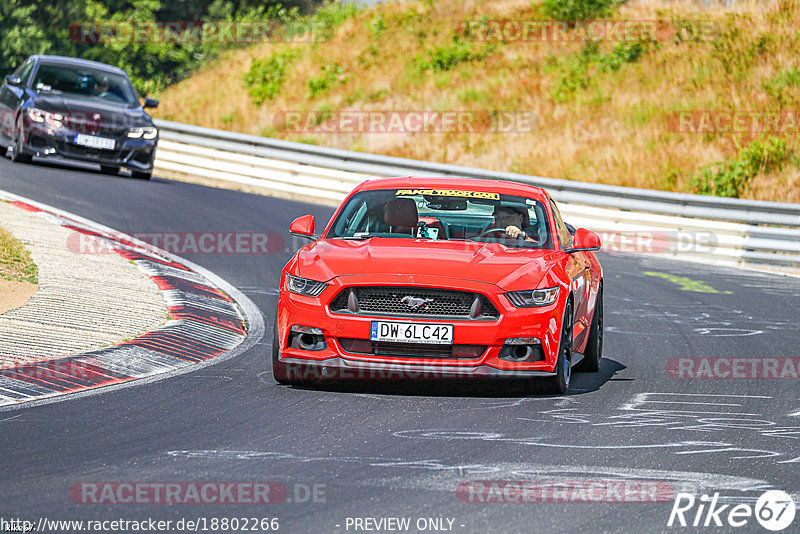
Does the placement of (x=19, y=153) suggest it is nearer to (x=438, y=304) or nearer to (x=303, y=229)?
(x=303, y=229)

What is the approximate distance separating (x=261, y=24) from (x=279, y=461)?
38682 millimetres

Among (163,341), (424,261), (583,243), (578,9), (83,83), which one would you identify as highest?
(578,9)

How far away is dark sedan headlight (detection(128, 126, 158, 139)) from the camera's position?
67.4 ft

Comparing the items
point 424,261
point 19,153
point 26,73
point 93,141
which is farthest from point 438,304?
point 26,73

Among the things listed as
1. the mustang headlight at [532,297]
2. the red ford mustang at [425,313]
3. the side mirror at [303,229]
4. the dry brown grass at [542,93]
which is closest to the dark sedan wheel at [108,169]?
the dry brown grass at [542,93]

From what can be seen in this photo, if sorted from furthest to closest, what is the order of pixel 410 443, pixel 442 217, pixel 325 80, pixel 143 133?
pixel 325 80, pixel 143 133, pixel 442 217, pixel 410 443

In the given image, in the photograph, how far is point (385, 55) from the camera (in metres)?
35.8

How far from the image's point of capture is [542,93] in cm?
3148

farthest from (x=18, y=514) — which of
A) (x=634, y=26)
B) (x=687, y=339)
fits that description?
(x=634, y=26)

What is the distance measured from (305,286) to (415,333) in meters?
0.84

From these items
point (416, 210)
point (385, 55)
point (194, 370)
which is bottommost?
point (194, 370)

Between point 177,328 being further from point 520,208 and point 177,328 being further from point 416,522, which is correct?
point 416,522

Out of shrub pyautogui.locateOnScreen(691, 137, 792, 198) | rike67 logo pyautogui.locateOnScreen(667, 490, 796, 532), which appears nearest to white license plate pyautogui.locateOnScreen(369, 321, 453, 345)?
rike67 logo pyautogui.locateOnScreen(667, 490, 796, 532)

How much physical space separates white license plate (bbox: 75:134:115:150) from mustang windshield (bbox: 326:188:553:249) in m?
11.6
